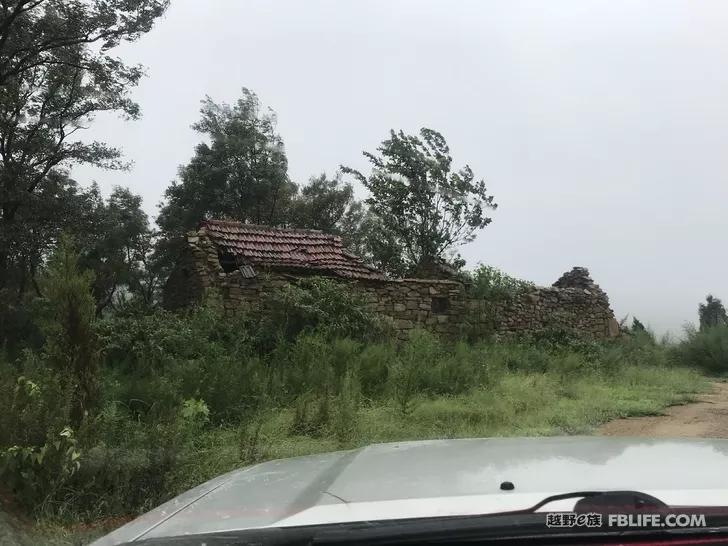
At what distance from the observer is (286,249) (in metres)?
16.2

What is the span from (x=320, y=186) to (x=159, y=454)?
82.2 ft

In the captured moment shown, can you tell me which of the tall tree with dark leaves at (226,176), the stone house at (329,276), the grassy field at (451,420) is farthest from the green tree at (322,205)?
the grassy field at (451,420)

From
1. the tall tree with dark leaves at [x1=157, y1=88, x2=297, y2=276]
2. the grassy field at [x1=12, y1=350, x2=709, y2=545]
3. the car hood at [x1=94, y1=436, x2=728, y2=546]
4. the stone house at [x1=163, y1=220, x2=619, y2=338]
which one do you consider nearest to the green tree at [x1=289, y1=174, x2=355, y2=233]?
the tall tree with dark leaves at [x1=157, y1=88, x2=297, y2=276]

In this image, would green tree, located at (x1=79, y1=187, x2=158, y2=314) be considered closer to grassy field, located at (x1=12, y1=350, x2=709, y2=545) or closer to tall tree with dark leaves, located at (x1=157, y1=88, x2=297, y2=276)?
tall tree with dark leaves, located at (x1=157, y1=88, x2=297, y2=276)

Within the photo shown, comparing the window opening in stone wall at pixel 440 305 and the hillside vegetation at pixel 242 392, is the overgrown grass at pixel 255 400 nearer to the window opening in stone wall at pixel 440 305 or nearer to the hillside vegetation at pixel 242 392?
the hillside vegetation at pixel 242 392

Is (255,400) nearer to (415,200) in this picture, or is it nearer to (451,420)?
(451,420)

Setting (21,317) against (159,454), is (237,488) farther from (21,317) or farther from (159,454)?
(21,317)

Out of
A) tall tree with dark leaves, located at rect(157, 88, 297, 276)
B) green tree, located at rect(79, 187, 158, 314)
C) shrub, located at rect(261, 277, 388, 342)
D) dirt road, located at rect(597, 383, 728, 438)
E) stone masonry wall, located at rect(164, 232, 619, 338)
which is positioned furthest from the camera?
tall tree with dark leaves, located at rect(157, 88, 297, 276)

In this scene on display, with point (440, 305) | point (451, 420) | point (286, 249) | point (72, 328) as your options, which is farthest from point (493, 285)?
point (72, 328)

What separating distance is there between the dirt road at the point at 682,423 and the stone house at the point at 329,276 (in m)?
6.27

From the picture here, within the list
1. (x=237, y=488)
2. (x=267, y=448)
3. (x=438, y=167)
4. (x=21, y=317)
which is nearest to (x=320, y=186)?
(x=438, y=167)

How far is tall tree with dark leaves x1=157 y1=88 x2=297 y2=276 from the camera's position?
2480cm

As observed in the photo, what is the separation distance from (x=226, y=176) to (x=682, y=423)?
64.7 feet

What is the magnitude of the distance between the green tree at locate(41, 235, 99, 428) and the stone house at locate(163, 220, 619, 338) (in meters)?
7.56
